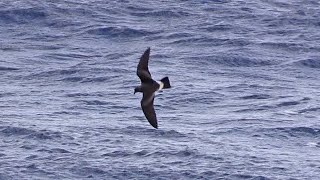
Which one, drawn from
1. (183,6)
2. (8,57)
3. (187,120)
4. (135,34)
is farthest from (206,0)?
(187,120)

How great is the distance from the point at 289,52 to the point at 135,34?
24.1 feet

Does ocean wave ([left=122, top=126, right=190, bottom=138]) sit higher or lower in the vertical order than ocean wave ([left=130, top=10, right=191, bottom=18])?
lower

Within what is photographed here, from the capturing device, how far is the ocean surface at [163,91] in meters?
40.2

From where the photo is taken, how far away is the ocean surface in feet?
132

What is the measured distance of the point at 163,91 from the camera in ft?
160

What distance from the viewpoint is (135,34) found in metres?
58.7

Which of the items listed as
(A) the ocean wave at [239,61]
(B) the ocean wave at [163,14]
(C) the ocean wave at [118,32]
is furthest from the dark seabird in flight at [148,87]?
(B) the ocean wave at [163,14]

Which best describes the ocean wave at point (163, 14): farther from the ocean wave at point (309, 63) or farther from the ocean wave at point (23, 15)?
the ocean wave at point (309, 63)

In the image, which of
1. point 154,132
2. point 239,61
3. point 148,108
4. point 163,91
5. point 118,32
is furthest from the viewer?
point 118,32

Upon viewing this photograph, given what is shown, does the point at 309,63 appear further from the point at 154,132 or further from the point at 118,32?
the point at 154,132

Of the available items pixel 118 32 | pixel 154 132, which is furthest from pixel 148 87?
pixel 118 32

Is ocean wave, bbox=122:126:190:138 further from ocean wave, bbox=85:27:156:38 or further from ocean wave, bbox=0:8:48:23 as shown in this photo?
ocean wave, bbox=0:8:48:23

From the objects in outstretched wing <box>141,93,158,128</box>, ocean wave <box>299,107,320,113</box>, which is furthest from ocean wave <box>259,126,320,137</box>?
outstretched wing <box>141,93,158,128</box>

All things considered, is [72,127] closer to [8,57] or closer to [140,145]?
[140,145]
